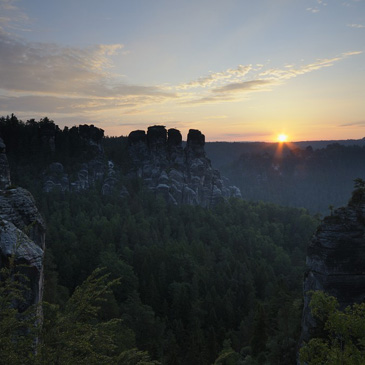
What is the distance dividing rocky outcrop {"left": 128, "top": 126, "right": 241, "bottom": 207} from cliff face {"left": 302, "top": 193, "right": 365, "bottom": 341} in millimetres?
70996

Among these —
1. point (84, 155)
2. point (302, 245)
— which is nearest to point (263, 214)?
point (302, 245)

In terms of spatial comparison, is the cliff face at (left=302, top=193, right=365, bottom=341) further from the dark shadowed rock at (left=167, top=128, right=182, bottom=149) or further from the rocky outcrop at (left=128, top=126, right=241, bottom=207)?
the dark shadowed rock at (left=167, top=128, right=182, bottom=149)

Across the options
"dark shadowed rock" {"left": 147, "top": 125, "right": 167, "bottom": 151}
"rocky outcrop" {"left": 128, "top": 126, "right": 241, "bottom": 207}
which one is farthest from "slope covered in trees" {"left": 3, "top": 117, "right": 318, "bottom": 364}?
"dark shadowed rock" {"left": 147, "top": 125, "right": 167, "bottom": 151}

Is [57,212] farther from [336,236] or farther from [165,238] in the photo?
[336,236]

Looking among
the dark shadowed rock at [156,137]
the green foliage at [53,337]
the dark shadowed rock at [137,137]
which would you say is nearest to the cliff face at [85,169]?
the dark shadowed rock at [137,137]

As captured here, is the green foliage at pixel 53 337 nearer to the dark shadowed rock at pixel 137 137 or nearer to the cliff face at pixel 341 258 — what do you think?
the cliff face at pixel 341 258

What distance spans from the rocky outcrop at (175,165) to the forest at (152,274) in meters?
5.57

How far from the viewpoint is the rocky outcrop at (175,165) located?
102 m

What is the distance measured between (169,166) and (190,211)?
79.6ft

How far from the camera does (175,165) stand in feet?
359

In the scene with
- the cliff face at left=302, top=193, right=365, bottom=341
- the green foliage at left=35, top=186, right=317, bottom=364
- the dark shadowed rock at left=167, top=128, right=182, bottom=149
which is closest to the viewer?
the cliff face at left=302, top=193, right=365, bottom=341

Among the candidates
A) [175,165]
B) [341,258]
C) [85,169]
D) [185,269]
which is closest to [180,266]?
[185,269]

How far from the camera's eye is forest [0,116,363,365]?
9.87 meters

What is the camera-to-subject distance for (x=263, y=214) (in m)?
99.7
